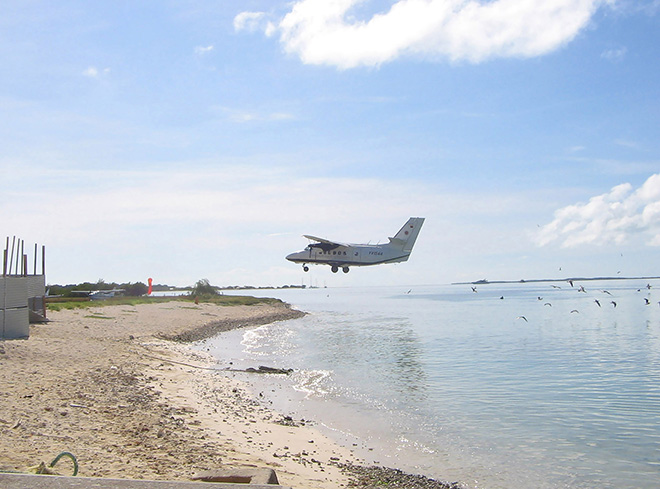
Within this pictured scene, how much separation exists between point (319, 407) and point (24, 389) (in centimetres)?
846

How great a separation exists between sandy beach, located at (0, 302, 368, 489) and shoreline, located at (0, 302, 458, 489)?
0.08 ft

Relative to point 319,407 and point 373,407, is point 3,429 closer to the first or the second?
point 319,407

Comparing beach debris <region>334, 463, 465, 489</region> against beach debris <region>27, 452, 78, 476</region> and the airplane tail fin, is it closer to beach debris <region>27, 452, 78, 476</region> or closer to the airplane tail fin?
beach debris <region>27, 452, 78, 476</region>

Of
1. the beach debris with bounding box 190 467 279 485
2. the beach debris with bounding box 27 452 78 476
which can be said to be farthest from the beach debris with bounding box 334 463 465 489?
the beach debris with bounding box 27 452 78 476

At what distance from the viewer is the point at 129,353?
23016 mm

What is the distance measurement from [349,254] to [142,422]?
2886cm

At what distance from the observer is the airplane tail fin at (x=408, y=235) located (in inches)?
1623

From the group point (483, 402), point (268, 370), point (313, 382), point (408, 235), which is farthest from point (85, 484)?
point (408, 235)

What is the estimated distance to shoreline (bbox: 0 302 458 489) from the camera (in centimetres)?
876

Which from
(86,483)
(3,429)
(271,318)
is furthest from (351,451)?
(271,318)

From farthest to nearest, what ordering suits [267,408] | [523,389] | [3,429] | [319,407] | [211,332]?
[211,332]
[523,389]
[319,407]
[267,408]
[3,429]

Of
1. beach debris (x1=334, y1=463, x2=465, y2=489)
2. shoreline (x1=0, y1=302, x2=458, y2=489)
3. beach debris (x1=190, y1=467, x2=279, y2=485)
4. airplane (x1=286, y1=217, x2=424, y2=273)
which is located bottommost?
beach debris (x1=334, y1=463, x2=465, y2=489)

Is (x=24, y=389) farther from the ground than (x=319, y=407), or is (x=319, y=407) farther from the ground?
(x=24, y=389)

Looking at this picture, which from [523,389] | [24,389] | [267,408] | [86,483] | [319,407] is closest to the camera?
[86,483]
